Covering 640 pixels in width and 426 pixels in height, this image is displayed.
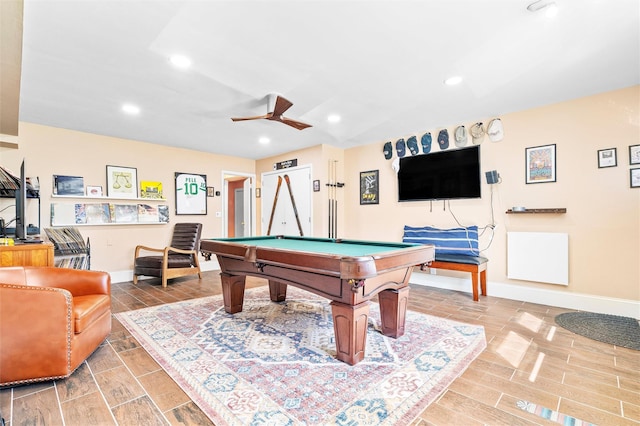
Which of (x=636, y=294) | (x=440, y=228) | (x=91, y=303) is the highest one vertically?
(x=440, y=228)

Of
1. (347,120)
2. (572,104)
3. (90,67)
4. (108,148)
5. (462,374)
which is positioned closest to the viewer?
(462,374)

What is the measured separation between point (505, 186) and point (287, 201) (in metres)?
3.84

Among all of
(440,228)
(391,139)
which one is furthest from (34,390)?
(391,139)

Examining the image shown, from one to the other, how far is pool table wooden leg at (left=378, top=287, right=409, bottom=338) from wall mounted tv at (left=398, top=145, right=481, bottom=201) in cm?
229

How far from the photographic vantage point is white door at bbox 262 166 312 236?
5.73m

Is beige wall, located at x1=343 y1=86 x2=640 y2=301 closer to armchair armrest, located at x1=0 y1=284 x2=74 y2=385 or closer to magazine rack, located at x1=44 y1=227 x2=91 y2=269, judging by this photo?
armchair armrest, located at x1=0 y1=284 x2=74 y2=385

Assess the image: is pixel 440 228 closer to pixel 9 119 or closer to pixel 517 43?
pixel 517 43

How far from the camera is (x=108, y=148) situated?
4840 mm

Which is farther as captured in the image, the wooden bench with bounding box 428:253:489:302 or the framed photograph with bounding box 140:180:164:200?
the framed photograph with bounding box 140:180:164:200

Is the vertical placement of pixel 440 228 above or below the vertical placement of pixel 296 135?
below

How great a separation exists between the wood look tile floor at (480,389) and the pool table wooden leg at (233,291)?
34.9 inches

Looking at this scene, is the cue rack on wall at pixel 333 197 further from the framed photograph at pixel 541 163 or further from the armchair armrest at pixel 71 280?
the armchair armrest at pixel 71 280

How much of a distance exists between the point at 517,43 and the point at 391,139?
2703 mm

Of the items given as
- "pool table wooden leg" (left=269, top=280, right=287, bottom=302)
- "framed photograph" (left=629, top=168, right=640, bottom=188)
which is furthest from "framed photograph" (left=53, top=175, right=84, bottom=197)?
"framed photograph" (left=629, top=168, right=640, bottom=188)
